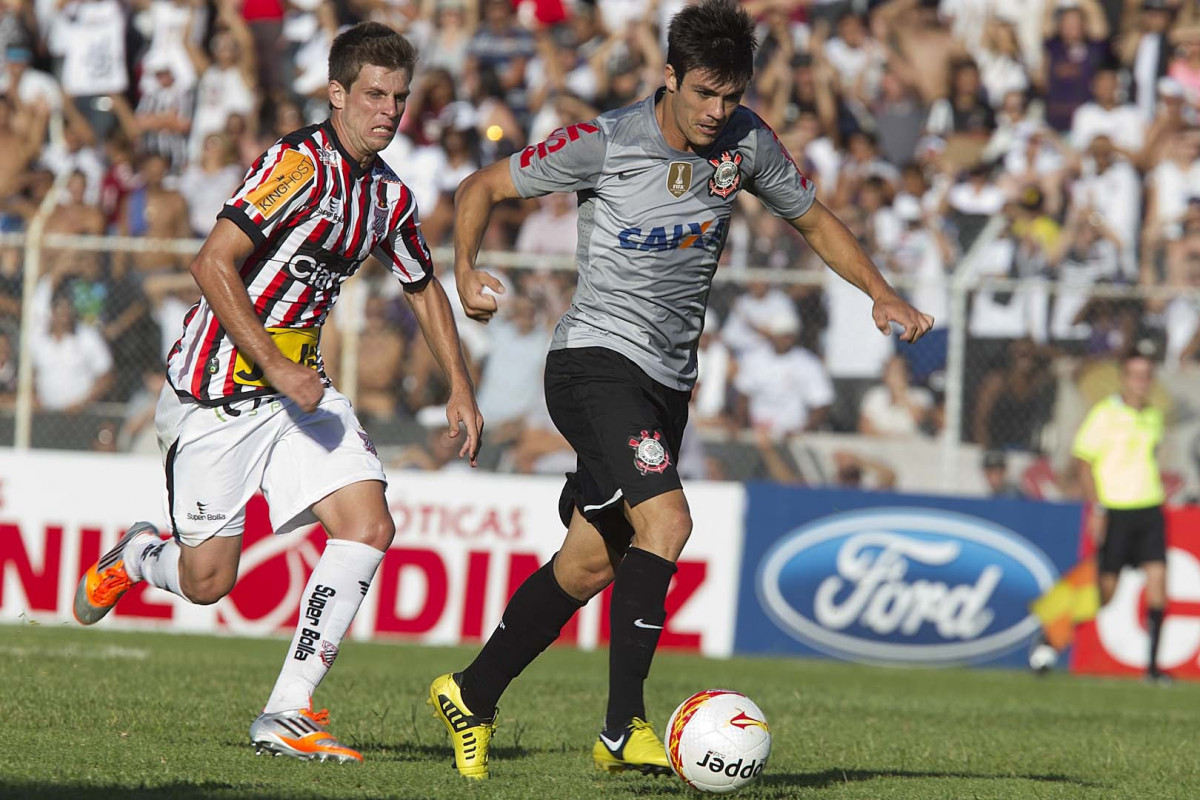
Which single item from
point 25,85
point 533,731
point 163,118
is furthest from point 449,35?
point 533,731

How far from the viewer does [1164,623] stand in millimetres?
13742

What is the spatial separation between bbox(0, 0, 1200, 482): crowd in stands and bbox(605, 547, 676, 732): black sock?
7164 millimetres

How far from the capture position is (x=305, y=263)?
20.7ft

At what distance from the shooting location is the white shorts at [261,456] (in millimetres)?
6336

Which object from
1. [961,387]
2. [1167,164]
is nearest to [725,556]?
[961,387]

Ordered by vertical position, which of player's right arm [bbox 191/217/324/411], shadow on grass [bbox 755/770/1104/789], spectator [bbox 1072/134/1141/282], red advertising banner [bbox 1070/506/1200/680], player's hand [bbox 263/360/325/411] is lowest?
red advertising banner [bbox 1070/506/1200/680]

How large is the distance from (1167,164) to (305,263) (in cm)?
1206

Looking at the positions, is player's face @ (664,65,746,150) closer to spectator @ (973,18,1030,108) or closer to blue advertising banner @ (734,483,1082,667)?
blue advertising banner @ (734,483,1082,667)

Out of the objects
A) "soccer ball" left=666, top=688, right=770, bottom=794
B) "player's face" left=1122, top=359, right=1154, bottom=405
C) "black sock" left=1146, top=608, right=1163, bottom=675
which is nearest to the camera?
"soccer ball" left=666, top=688, right=770, bottom=794

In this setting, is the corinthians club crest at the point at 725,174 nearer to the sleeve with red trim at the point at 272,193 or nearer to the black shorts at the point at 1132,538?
the sleeve with red trim at the point at 272,193

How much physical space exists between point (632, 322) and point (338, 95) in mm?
1340

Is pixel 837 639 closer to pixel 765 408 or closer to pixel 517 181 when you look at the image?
pixel 765 408

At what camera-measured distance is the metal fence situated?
14.1m

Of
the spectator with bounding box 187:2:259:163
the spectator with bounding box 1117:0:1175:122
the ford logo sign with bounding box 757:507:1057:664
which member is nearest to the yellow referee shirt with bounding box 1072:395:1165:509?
the ford logo sign with bounding box 757:507:1057:664
